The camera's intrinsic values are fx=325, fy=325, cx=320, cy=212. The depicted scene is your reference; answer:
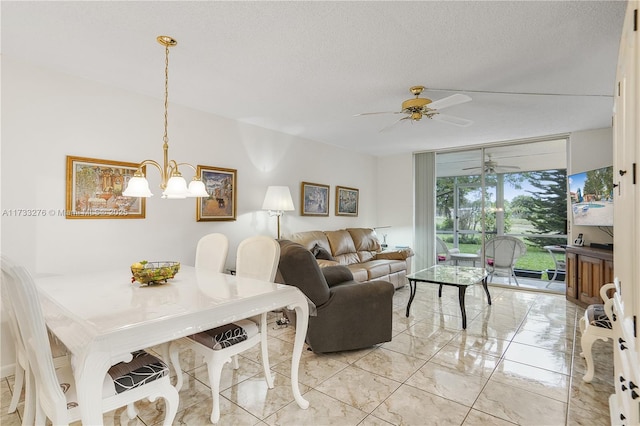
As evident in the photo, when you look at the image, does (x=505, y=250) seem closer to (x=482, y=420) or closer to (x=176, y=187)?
(x=482, y=420)

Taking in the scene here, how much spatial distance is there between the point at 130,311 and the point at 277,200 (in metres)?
2.75

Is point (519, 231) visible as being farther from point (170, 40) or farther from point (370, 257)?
point (170, 40)

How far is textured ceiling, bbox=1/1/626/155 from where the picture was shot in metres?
1.94

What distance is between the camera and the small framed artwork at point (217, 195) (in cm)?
377

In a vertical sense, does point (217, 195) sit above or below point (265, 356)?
above

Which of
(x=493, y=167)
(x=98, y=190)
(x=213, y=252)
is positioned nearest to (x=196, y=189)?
(x=213, y=252)

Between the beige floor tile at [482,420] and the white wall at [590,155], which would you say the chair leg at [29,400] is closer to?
the beige floor tile at [482,420]

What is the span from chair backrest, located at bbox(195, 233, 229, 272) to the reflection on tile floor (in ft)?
2.63

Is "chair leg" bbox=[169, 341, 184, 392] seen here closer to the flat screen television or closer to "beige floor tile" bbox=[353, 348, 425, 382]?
"beige floor tile" bbox=[353, 348, 425, 382]

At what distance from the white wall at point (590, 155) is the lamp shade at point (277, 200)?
4.20m

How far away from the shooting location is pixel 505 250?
213 inches

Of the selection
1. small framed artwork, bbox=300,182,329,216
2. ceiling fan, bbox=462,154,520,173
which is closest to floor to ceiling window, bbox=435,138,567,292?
ceiling fan, bbox=462,154,520,173

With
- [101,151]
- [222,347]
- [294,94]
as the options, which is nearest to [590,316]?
[222,347]

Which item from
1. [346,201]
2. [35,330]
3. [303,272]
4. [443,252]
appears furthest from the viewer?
[443,252]
